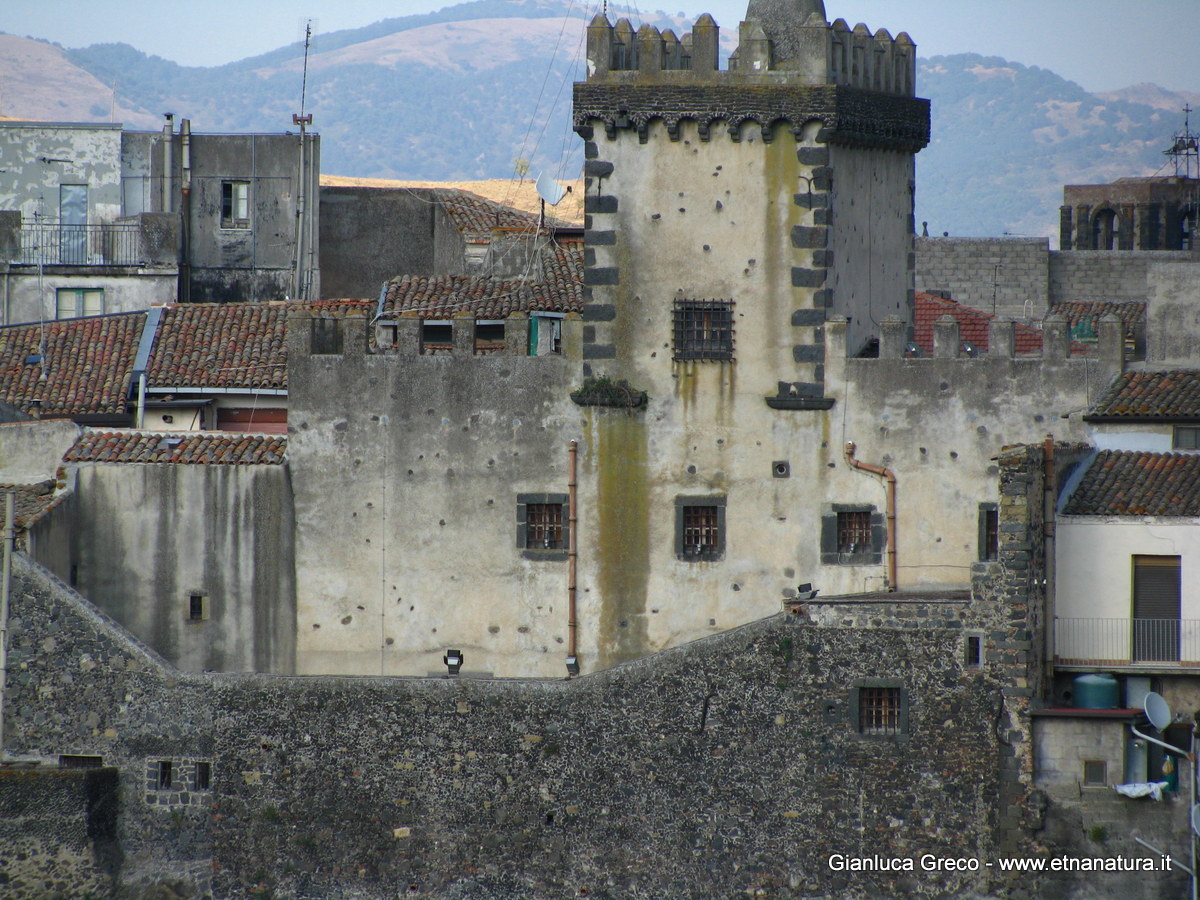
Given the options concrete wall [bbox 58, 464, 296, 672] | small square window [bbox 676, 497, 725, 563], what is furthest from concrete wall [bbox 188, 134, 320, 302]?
small square window [bbox 676, 497, 725, 563]

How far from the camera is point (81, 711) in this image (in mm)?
36531

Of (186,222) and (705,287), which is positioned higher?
(186,222)

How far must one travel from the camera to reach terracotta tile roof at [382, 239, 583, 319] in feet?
143

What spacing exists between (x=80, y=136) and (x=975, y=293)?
29210 mm

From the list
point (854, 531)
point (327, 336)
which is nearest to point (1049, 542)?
point (854, 531)

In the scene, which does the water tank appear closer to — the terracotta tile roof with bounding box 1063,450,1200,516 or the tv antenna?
the terracotta tile roof with bounding box 1063,450,1200,516

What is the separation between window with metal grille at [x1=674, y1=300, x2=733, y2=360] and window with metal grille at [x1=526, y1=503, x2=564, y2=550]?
3.65m

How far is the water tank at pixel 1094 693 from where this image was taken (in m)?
35.2

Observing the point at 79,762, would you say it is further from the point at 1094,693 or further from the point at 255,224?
the point at 255,224

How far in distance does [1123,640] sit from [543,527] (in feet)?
35.3

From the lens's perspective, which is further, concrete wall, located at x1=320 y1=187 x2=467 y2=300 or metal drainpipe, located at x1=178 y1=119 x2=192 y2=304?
concrete wall, located at x1=320 y1=187 x2=467 y2=300

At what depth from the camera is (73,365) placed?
154ft

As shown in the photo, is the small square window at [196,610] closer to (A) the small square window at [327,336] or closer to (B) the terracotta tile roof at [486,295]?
(A) the small square window at [327,336]

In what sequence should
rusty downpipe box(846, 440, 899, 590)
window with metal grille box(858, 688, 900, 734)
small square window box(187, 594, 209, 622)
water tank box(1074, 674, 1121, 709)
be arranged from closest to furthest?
window with metal grille box(858, 688, 900, 734) → water tank box(1074, 674, 1121, 709) → rusty downpipe box(846, 440, 899, 590) → small square window box(187, 594, 209, 622)
